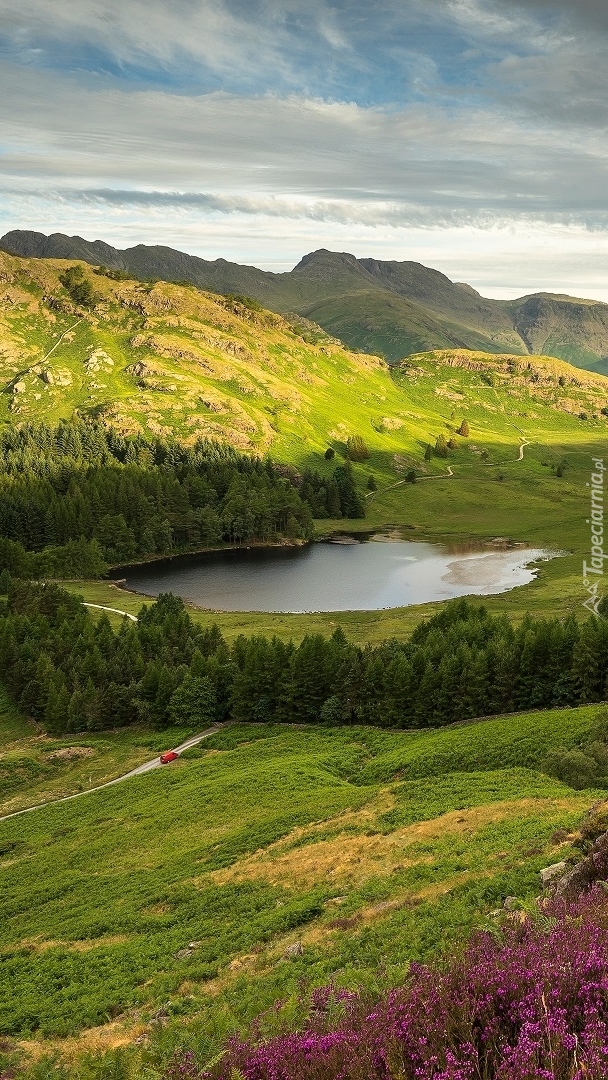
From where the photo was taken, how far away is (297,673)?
241ft

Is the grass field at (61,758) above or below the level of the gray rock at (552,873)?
below

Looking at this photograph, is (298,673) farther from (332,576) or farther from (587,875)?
(332,576)

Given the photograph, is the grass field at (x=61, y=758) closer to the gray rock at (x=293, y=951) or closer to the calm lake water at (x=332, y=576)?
the gray rock at (x=293, y=951)

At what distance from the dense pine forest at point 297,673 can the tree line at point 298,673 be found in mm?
124

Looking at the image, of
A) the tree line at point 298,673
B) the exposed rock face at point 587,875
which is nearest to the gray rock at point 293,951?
the exposed rock face at point 587,875

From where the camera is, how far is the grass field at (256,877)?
21.0 metres

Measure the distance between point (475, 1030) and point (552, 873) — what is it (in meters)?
14.6

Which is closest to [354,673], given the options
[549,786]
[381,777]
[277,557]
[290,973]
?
[381,777]

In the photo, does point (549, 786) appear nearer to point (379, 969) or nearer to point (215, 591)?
point (379, 969)

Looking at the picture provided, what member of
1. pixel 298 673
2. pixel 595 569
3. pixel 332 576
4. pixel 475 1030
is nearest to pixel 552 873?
pixel 475 1030

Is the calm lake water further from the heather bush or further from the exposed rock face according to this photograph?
the heather bush

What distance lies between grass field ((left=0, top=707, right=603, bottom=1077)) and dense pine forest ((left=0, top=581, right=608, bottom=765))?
8.04 m

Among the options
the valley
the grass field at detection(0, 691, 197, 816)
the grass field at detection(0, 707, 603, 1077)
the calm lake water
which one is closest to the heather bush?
the valley

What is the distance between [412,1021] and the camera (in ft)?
28.2
